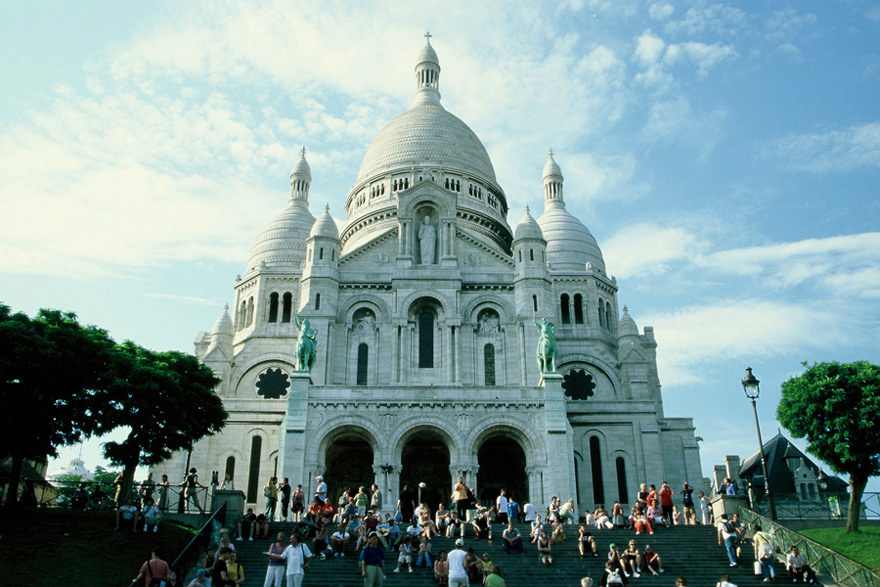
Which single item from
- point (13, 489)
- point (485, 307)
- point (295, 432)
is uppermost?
point (485, 307)

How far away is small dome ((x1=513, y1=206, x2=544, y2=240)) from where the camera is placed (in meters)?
46.7

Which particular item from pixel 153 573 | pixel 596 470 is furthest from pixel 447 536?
pixel 596 470

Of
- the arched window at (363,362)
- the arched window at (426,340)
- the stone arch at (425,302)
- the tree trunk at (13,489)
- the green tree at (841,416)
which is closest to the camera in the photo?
the tree trunk at (13,489)

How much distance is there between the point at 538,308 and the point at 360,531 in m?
21.8

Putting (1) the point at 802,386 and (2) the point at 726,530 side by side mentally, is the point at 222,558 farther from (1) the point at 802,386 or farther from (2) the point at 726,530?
(1) the point at 802,386

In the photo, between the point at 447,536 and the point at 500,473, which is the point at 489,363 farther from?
the point at 447,536

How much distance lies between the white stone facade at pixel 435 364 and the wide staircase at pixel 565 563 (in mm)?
8927

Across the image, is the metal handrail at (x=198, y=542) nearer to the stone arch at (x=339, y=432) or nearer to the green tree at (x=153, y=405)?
the green tree at (x=153, y=405)

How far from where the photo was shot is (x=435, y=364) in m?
43.2

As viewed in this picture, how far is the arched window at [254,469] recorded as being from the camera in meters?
43.9

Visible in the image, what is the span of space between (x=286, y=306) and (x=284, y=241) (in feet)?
18.2

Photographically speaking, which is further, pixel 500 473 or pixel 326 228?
pixel 326 228

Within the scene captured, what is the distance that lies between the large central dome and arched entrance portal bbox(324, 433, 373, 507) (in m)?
25.8

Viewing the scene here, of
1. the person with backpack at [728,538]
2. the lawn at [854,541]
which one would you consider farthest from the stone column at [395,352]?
the lawn at [854,541]
